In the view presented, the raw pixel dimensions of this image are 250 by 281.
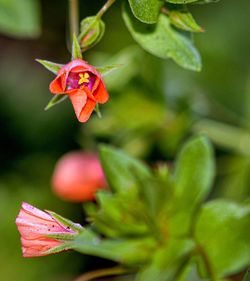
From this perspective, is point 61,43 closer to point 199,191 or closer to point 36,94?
point 36,94

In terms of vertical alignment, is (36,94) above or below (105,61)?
below

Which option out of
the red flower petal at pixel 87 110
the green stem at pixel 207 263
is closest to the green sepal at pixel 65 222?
the red flower petal at pixel 87 110

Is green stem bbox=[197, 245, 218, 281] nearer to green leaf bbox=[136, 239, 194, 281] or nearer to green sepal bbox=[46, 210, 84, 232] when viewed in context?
green leaf bbox=[136, 239, 194, 281]

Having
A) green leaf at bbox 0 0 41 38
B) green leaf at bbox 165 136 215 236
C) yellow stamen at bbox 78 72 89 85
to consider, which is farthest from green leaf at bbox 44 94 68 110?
green leaf at bbox 0 0 41 38

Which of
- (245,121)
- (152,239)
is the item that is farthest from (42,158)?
(152,239)

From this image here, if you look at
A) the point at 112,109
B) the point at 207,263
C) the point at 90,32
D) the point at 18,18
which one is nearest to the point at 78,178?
the point at 112,109

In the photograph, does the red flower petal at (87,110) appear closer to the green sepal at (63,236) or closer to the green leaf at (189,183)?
the green sepal at (63,236)

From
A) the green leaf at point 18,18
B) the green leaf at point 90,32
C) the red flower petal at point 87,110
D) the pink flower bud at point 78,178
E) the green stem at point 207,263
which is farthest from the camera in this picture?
the pink flower bud at point 78,178
